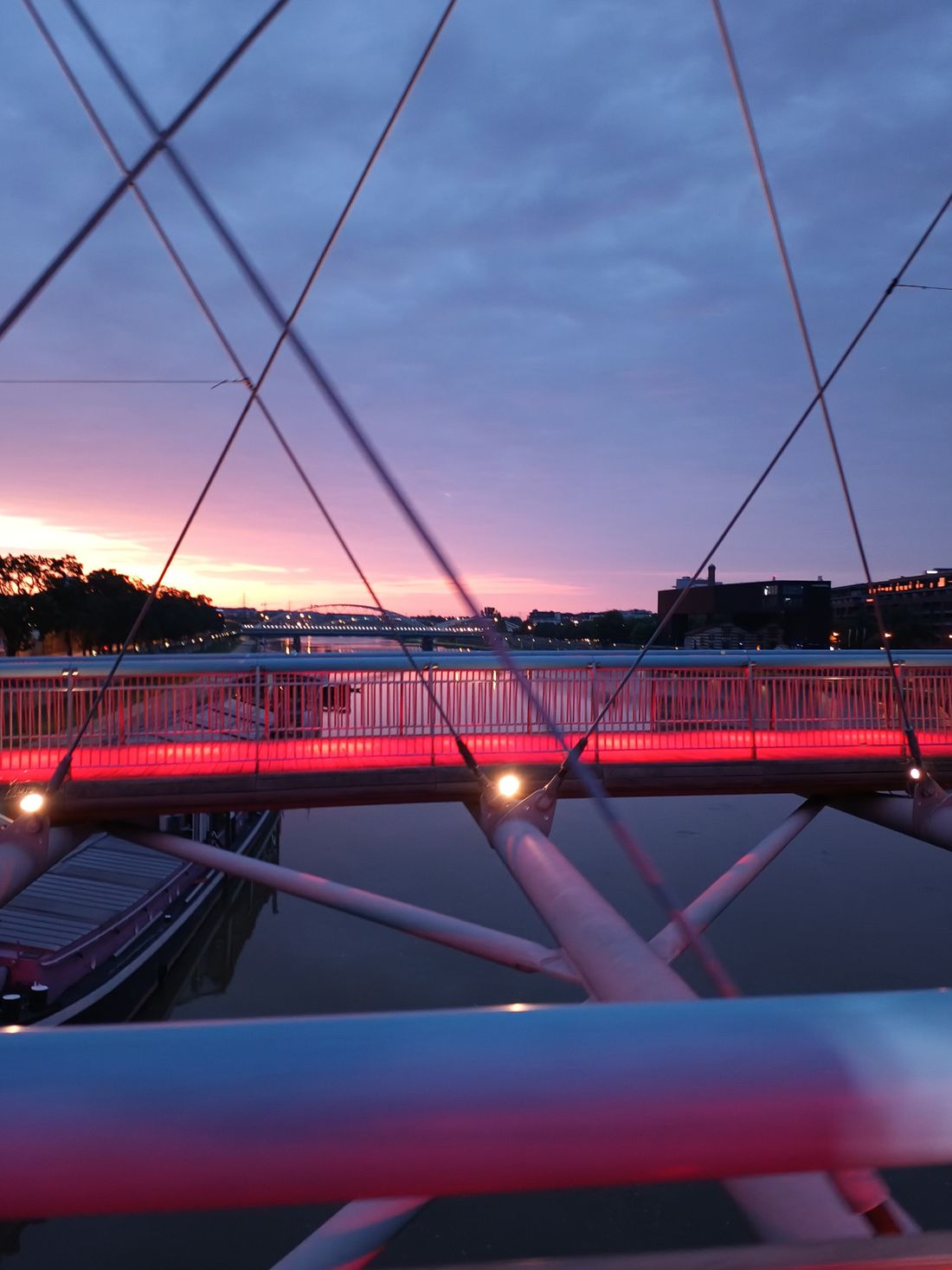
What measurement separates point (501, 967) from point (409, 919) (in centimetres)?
2189

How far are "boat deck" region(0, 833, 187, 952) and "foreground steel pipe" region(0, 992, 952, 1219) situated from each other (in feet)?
68.6

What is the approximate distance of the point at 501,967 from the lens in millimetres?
29469

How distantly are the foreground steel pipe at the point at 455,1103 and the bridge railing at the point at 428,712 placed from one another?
38.6 ft

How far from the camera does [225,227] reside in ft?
13.7

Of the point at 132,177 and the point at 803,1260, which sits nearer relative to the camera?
the point at 803,1260

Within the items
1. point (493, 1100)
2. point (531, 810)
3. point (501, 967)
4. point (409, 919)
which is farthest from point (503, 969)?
point (493, 1100)

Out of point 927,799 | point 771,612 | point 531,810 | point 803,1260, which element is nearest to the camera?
point 803,1260

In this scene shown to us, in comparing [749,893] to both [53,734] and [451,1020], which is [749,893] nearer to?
[53,734]

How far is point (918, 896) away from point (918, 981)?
9.68 m

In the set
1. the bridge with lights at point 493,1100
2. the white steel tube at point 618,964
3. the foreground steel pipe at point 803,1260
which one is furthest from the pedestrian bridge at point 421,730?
the foreground steel pipe at point 803,1260

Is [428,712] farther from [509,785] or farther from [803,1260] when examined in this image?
[803,1260]

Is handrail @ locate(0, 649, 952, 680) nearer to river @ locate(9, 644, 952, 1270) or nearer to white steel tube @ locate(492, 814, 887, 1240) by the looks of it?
river @ locate(9, 644, 952, 1270)

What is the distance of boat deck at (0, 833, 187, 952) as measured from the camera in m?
20.5

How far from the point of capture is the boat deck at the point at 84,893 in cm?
2048
